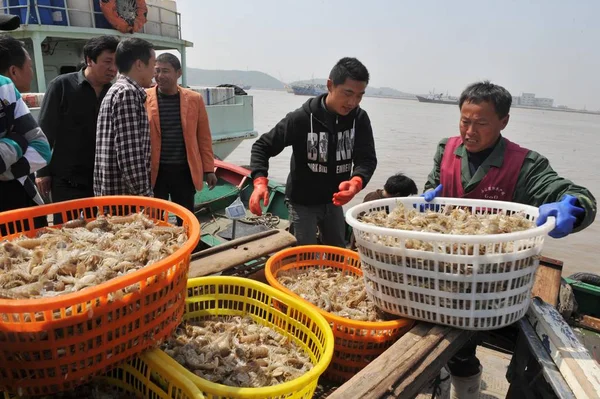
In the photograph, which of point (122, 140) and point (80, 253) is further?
point (122, 140)

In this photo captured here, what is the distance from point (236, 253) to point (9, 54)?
246 centimetres

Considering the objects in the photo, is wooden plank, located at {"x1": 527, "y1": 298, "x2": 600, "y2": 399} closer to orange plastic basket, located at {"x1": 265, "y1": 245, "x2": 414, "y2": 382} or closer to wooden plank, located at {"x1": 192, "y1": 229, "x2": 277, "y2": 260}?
orange plastic basket, located at {"x1": 265, "y1": 245, "x2": 414, "y2": 382}

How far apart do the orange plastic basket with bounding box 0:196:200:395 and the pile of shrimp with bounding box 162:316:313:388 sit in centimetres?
29

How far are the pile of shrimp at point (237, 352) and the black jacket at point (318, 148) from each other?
1.82 meters

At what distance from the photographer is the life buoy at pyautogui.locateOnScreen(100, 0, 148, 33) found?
38.3 feet

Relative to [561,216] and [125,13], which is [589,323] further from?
[125,13]

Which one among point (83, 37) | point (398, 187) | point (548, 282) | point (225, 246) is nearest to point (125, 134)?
point (225, 246)

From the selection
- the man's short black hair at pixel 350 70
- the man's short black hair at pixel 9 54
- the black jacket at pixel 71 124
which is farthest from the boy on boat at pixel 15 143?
the man's short black hair at pixel 350 70

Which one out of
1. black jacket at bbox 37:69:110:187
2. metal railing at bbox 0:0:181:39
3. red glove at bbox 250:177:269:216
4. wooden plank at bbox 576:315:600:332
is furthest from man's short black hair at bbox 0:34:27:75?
metal railing at bbox 0:0:181:39

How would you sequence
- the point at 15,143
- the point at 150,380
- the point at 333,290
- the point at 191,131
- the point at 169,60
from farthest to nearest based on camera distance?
the point at 191,131 < the point at 169,60 < the point at 333,290 < the point at 15,143 < the point at 150,380

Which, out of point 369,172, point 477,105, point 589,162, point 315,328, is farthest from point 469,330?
point 589,162

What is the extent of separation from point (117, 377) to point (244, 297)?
709mm

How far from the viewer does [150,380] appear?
59.9 inches

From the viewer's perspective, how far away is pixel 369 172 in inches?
142
